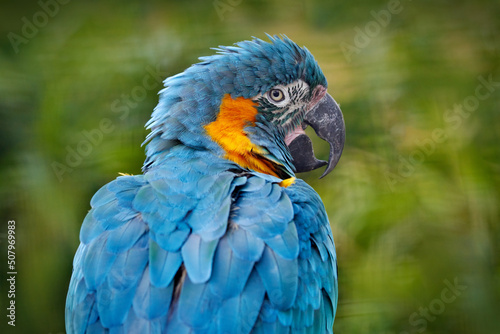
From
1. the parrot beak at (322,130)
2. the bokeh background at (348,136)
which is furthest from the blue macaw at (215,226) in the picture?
the bokeh background at (348,136)

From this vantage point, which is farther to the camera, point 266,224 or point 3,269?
point 3,269

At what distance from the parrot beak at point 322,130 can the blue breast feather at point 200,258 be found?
15.8 inches

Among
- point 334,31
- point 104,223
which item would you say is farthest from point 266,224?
point 334,31

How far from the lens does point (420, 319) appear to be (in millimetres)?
2164

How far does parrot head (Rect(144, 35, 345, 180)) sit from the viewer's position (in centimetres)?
143

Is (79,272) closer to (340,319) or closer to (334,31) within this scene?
(340,319)

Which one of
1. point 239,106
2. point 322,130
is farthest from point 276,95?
point 322,130

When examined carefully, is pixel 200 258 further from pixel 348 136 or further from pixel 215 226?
pixel 348 136

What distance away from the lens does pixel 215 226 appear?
1.12 m

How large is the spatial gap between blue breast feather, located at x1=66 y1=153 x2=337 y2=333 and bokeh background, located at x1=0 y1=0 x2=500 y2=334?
87 centimetres

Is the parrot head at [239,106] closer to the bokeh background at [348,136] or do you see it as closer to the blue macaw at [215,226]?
the blue macaw at [215,226]

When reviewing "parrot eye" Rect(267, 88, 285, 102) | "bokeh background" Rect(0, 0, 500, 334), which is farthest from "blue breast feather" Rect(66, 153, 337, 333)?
"bokeh background" Rect(0, 0, 500, 334)

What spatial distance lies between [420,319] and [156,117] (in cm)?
146

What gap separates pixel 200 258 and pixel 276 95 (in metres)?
0.66
